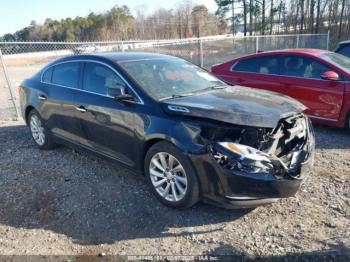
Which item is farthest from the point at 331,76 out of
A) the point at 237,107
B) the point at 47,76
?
the point at 47,76

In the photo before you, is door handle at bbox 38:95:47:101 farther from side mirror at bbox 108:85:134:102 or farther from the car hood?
the car hood

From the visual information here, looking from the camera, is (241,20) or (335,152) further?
(241,20)

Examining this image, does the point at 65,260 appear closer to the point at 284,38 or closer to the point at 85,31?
the point at 284,38

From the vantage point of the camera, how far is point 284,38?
16172 millimetres

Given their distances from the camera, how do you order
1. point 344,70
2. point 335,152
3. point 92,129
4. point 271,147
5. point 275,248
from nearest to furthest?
point 275,248 < point 271,147 < point 92,129 < point 335,152 < point 344,70

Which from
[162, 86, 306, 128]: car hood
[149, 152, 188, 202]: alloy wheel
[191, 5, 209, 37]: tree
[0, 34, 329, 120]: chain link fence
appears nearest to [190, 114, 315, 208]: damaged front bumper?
[149, 152, 188, 202]: alloy wheel

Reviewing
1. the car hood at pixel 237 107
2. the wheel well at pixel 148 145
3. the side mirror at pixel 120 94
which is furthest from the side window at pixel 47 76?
the car hood at pixel 237 107

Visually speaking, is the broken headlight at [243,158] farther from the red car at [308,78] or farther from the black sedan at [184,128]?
the red car at [308,78]

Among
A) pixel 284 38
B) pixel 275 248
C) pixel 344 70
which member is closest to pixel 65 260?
pixel 275 248

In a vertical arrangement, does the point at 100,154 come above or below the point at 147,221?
above

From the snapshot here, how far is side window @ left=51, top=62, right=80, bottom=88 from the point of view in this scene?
14.6ft

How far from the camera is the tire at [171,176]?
123 inches

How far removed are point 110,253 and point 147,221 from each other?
546 mm

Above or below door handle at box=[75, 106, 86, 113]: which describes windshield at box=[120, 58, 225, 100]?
above
